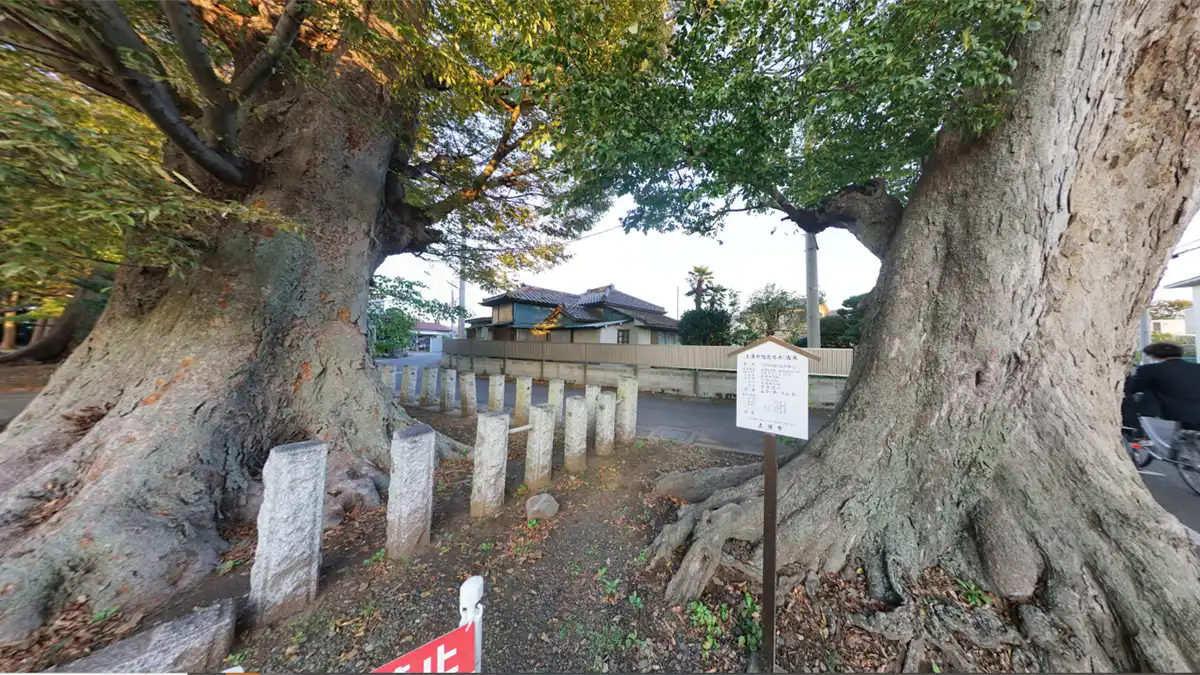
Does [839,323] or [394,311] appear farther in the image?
[839,323]

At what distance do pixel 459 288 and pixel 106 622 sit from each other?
56.8 ft

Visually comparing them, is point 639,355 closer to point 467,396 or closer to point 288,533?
point 467,396

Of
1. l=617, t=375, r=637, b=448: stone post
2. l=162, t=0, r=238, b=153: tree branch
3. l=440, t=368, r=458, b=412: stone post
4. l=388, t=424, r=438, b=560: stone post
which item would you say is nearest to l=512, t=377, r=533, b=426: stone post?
l=617, t=375, r=637, b=448: stone post

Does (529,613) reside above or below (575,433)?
below

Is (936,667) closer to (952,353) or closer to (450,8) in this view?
(952,353)

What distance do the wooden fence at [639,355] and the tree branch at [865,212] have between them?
14.5 feet

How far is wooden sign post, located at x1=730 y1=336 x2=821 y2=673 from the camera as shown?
A: 1924mm

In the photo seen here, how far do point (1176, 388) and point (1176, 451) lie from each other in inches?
35.2

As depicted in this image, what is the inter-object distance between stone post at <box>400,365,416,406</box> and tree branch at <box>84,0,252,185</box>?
5.83 meters

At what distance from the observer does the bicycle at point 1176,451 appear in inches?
169

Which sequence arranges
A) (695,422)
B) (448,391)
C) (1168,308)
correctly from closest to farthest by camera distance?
(448,391)
(695,422)
(1168,308)

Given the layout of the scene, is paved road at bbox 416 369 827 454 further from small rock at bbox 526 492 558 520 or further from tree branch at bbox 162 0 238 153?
tree branch at bbox 162 0 238 153

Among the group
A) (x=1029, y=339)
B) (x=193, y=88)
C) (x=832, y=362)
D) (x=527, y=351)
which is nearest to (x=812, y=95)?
(x=1029, y=339)

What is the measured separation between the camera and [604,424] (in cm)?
471
